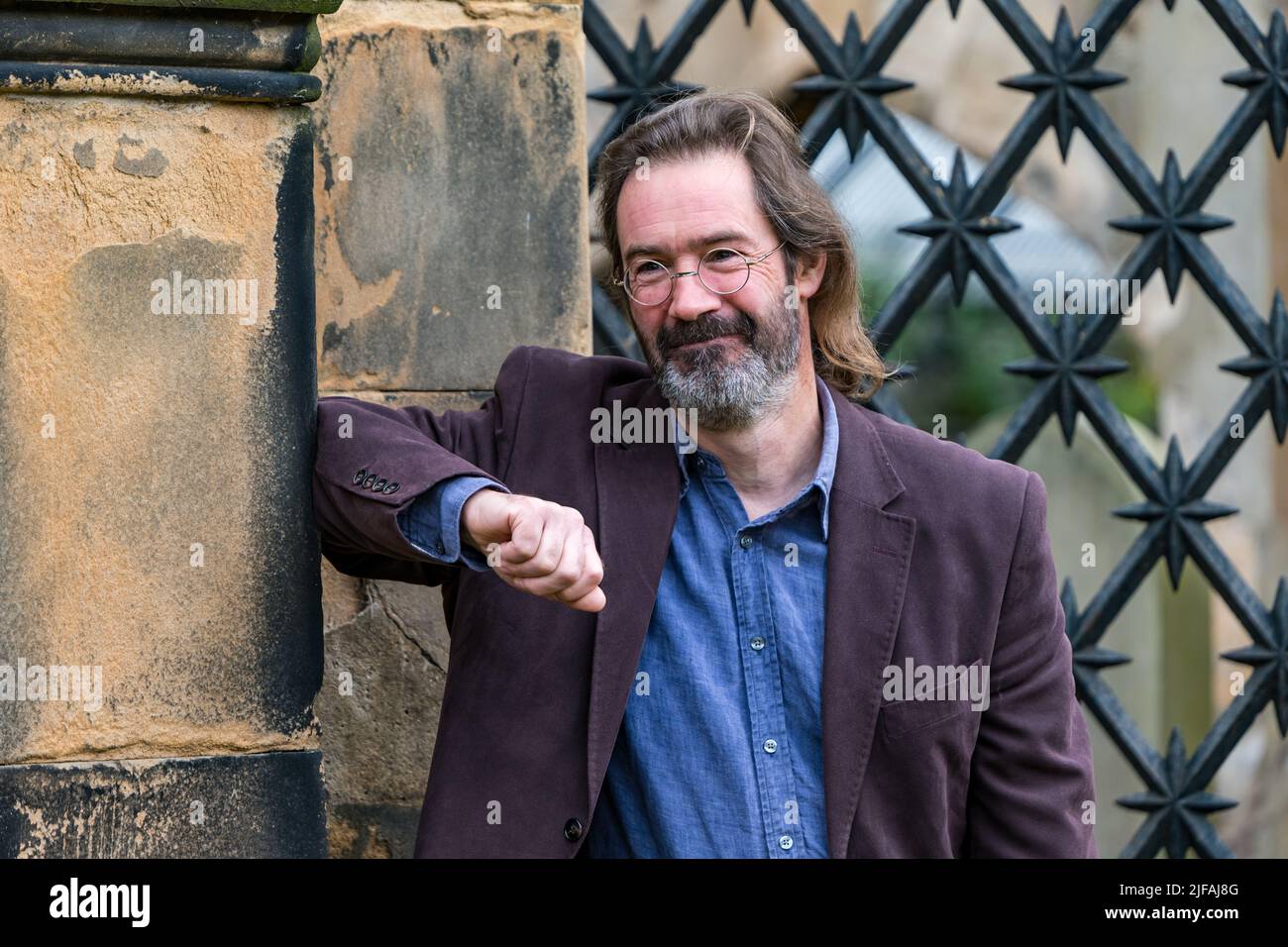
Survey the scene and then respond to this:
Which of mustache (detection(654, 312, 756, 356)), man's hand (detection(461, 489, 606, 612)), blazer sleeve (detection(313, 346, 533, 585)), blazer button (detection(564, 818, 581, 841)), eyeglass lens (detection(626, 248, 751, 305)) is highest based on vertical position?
eyeglass lens (detection(626, 248, 751, 305))

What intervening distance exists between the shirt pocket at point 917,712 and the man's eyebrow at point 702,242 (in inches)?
26.2

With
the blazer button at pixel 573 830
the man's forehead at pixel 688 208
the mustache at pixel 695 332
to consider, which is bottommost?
the blazer button at pixel 573 830

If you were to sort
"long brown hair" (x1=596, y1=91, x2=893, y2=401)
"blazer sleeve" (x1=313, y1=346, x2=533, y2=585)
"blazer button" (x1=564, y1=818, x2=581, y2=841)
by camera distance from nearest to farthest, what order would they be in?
"blazer sleeve" (x1=313, y1=346, x2=533, y2=585), "blazer button" (x1=564, y1=818, x2=581, y2=841), "long brown hair" (x1=596, y1=91, x2=893, y2=401)

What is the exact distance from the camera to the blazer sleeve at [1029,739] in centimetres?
212

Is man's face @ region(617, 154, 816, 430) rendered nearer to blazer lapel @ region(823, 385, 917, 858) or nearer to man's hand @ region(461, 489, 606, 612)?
blazer lapel @ region(823, 385, 917, 858)

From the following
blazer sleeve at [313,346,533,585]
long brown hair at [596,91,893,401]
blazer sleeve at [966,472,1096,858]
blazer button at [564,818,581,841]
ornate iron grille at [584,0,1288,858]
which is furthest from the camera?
ornate iron grille at [584,0,1288,858]

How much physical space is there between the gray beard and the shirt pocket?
0.44 metres

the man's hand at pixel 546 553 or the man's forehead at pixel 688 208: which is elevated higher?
the man's forehead at pixel 688 208

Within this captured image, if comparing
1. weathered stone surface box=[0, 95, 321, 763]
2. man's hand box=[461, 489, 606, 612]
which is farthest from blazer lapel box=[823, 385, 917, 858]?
weathered stone surface box=[0, 95, 321, 763]

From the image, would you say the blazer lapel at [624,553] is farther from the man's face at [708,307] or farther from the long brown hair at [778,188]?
the long brown hair at [778,188]

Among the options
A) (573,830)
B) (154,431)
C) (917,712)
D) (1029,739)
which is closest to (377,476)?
(154,431)

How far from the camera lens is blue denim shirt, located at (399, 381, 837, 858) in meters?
2.05

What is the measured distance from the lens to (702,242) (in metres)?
2.18

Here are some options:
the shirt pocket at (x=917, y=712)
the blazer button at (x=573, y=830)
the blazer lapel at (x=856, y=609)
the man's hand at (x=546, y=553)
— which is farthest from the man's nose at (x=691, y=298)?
the blazer button at (x=573, y=830)
